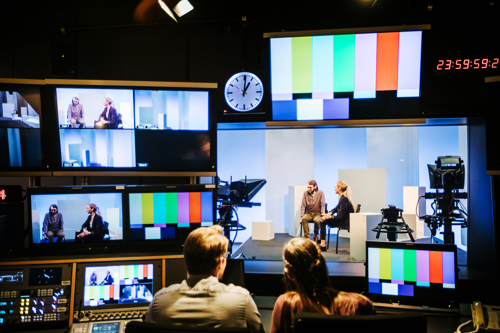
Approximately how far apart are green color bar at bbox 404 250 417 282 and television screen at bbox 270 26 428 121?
136 centimetres

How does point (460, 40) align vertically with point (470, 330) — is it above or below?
above

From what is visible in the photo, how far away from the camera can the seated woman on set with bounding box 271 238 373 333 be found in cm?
181

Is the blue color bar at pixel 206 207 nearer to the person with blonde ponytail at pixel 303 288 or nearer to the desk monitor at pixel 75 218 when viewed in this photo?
the desk monitor at pixel 75 218

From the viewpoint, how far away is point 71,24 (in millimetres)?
4277

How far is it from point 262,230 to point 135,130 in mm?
4837

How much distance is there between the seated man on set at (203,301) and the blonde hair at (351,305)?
1.26ft

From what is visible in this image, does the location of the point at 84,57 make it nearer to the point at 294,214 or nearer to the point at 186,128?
the point at 186,128

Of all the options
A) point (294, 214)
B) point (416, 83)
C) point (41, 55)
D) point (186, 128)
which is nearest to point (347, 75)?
point (416, 83)

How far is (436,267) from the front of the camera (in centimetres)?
261

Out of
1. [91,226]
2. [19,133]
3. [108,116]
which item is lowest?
[91,226]

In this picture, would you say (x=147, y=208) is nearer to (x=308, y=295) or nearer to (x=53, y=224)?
(x=53, y=224)

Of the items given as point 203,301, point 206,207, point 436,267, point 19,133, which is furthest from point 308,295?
point 19,133

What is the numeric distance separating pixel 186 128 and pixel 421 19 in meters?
Answer: 2.79

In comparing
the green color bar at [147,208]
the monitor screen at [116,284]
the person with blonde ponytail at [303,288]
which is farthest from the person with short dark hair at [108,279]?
the person with blonde ponytail at [303,288]
